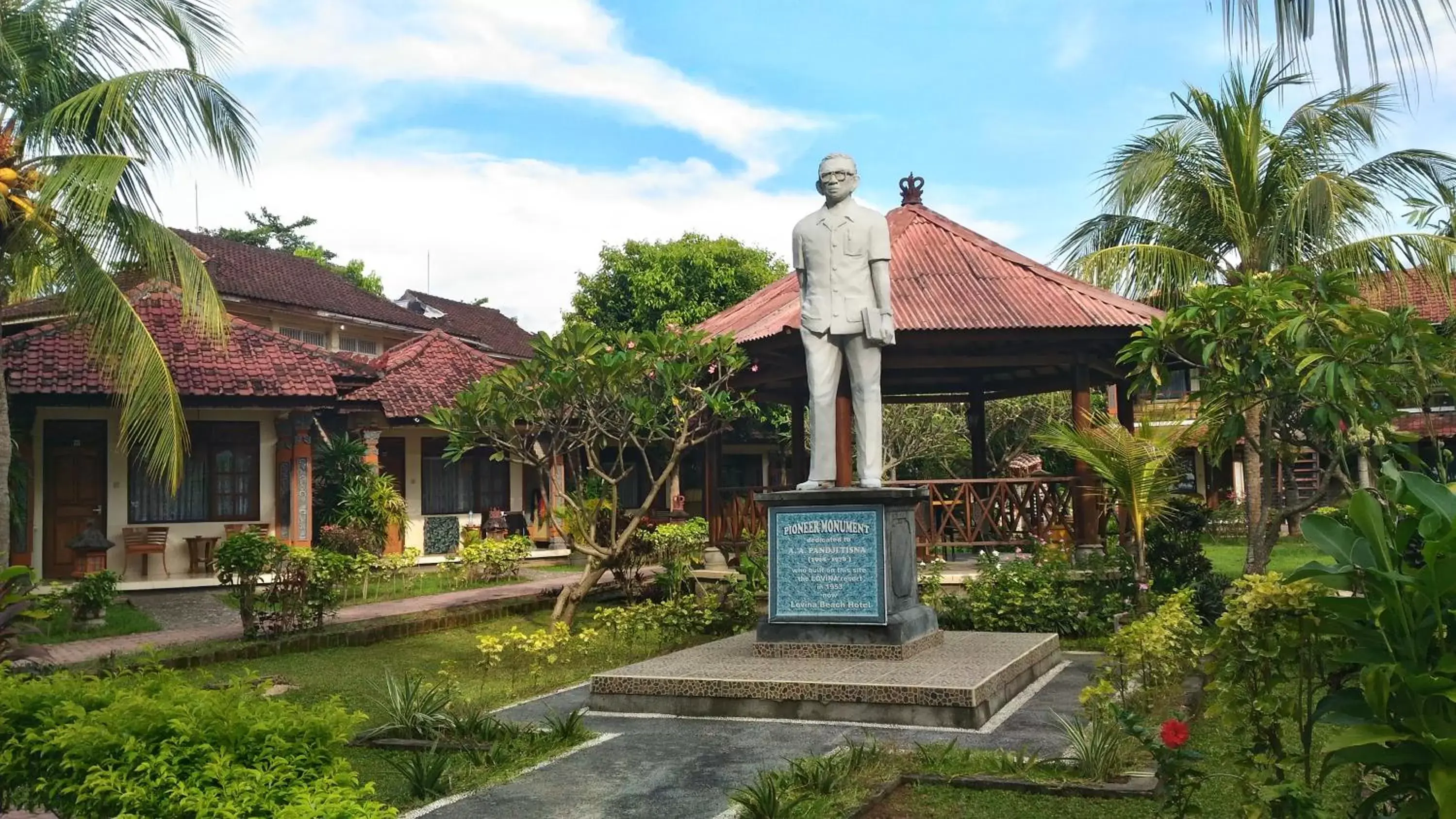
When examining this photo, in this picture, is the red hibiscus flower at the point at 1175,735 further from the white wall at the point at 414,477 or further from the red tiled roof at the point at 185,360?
the white wall at the point at 414,477

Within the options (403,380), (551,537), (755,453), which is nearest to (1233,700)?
(403,380)

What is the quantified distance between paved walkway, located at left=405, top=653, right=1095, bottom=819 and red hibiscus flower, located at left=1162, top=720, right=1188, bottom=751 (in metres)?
2.09

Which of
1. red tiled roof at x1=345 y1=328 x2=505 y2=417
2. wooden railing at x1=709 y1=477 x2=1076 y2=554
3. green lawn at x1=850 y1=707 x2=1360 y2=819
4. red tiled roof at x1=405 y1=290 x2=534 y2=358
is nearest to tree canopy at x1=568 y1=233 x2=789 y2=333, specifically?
red tiled roof at x1=405 y1=290 x2=534 y2=358

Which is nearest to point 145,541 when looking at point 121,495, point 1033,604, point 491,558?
point 121,495

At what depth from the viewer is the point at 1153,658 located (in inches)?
297

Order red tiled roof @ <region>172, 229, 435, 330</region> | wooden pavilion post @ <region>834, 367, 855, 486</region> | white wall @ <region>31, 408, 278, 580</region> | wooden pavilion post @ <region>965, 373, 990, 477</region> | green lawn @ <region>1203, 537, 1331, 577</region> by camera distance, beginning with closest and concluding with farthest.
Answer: wooden pavilion post @ <region>834, 367, 855, 486</region> < wooden pavilion post @ <region>965, 373, 990, 477</region> < white wall @ <region>31, 408, 278, 580</region> < green lawn @ <region>1203, 537, 1331, 577</region> < red tiled roof @ <region>172, 229, 435, 330</region>

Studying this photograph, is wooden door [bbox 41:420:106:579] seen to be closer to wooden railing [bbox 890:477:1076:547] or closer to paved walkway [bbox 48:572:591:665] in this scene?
paved walkway [bbox 48:572:591:665]

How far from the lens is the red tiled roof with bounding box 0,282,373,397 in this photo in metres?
16.3

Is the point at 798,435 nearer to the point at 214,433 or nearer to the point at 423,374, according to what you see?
the point at 423,374

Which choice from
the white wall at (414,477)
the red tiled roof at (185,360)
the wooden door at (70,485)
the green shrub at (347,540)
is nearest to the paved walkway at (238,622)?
the green shrub at (347,540)

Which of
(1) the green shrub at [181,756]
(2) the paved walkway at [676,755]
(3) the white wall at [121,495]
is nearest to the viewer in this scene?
(1) the green shrub at [181,756]

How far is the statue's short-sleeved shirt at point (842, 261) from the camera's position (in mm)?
9398

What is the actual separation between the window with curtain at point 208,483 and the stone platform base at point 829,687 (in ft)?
40.5

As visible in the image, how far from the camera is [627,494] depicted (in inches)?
1156
